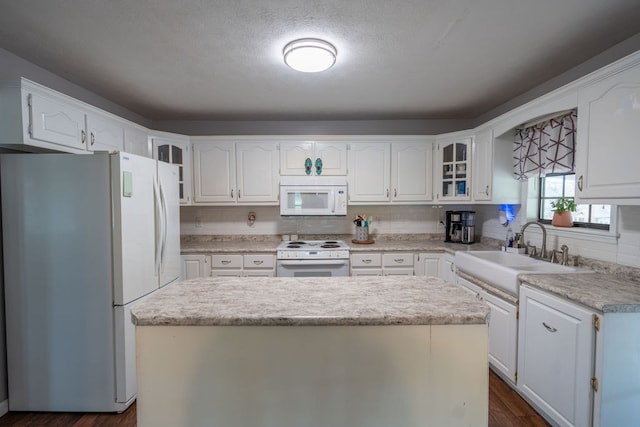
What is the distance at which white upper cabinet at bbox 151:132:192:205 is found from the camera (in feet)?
10.2

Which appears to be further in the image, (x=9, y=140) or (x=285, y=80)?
A: (x=285, y=80)

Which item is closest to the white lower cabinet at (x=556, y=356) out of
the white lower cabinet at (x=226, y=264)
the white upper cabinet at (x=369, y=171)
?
the white upper cabinet at (x=369, y=171)

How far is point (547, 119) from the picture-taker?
2.28 meters

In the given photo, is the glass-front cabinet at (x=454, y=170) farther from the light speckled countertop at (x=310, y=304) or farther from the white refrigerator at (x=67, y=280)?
the white refrigerator at (x=67, y=280)

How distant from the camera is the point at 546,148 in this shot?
7.59 ft

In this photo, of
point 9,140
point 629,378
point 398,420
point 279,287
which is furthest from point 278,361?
point 9,140

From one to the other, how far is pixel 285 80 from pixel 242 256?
71.6 inches

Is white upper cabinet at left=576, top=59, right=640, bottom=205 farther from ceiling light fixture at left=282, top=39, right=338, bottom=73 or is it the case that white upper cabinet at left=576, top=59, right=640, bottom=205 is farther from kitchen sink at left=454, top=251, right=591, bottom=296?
ceiling light fixture at left=282, top=39, right=338, bottom=73

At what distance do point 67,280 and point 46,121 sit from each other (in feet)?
3.43

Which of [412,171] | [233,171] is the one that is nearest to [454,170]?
[412,171]

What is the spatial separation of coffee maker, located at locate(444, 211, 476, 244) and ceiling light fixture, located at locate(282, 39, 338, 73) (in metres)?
2.39

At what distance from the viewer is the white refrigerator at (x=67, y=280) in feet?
6.11

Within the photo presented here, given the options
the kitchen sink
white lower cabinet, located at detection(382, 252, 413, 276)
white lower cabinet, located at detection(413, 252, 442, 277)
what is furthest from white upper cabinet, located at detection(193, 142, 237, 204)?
the kitchen sink

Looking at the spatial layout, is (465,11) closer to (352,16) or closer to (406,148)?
(352,16)
